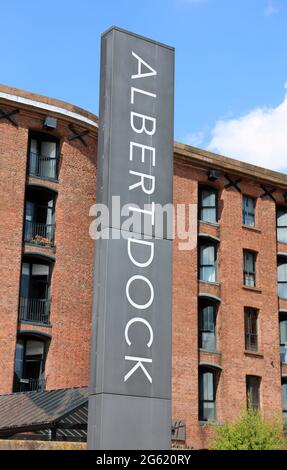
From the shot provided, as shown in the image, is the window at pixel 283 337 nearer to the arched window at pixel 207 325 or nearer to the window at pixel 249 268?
the window at pixel 249 268

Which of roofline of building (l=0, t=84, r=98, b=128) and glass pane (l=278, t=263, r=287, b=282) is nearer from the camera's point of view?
roofline of building (l=0, t=84, r=98, b=128)

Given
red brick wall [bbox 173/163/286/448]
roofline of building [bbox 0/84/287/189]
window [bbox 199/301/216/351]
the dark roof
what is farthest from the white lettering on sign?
window [bbox 199/301/216/351]

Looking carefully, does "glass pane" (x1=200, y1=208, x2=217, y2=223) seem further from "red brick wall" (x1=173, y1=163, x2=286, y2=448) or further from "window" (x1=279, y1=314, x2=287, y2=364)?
"window" (x1=279, y1=314, x2=287, y2=364)

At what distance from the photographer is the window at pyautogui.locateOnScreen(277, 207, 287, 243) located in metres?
40.5

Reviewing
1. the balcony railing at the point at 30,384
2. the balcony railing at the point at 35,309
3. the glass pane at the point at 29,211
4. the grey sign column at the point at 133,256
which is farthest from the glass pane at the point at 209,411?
the grey sign column at the point at 133,256

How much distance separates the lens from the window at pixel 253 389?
36406mm

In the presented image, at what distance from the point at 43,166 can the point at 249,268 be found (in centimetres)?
1142

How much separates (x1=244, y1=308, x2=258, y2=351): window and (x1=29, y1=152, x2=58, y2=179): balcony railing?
11.5m

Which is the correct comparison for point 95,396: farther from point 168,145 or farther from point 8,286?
point 8,286

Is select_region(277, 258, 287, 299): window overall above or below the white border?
below

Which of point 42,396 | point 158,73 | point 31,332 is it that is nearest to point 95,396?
point 158,73

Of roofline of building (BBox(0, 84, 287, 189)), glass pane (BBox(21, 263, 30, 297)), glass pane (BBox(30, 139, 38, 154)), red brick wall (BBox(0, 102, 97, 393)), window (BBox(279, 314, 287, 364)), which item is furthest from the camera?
window (BBox(279, 314, 287, 364))

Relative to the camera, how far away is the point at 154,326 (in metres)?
13.6

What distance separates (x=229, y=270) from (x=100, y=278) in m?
24.0
